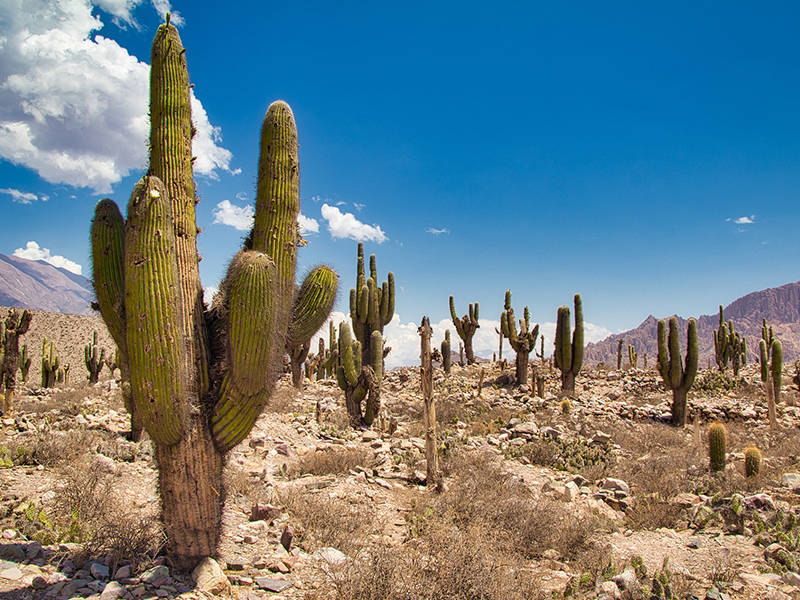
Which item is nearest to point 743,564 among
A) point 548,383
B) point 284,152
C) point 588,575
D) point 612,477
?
point 588,575

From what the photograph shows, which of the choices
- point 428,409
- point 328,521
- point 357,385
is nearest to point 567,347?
point 357,385

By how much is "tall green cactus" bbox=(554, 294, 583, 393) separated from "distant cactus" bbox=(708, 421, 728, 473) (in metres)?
9.35

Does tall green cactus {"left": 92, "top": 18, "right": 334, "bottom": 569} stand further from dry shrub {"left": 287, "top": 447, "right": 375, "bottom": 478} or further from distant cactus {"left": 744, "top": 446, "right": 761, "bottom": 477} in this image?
distant cactus {"left": 744, "top": 446, "right": 761, "bottom": 477}

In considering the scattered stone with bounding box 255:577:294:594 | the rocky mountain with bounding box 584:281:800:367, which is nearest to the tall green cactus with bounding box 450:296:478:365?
the scattered stone with bounding box 255:577:294:594

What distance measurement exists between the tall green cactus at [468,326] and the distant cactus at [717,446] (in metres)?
20.8

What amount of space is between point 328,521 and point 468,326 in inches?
958

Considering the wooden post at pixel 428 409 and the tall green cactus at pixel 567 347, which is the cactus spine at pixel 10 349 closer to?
the wooden post at pixel 428 409

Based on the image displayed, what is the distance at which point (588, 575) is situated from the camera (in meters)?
4.80

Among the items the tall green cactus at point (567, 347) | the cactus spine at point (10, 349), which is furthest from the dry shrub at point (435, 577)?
the tall green cactus at point (567, 347)

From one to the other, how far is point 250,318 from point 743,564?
5.90m

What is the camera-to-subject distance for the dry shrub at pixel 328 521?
5.44 m

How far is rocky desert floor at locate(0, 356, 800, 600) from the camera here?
14.0 ft

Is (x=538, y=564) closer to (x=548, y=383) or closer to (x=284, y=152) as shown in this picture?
(x=284, y=152)

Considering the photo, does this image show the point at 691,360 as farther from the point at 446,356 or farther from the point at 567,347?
the point at 446,356
